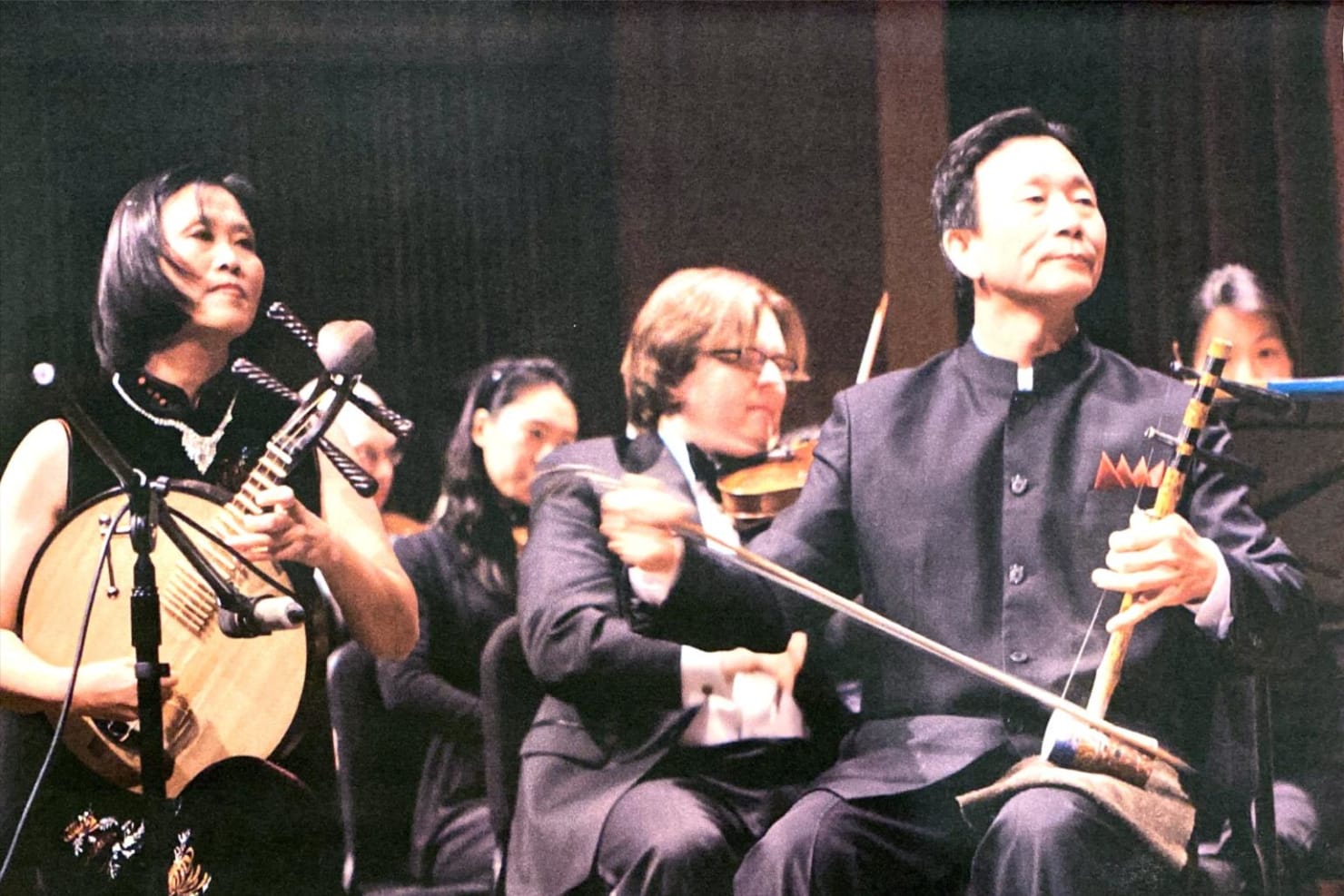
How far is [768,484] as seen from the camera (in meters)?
3.30

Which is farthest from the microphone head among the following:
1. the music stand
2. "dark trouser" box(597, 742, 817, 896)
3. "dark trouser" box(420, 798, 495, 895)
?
the music stand

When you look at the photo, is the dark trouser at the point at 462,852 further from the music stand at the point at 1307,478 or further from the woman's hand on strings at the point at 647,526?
the music stand at the point at 1307,478

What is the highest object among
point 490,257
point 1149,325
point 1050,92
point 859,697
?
point 1050,92

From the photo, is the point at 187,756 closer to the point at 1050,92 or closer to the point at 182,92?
the point at 182,92

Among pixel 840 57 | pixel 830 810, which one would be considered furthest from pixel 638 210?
pixel 830 810

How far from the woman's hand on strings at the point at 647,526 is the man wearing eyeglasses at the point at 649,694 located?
0.9 inches

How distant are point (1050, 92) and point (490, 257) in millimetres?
1427

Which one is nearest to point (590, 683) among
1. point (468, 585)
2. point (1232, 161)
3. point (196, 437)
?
point (468, 585)

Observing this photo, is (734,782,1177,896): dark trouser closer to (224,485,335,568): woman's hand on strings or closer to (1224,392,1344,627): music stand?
(1224,392,1344,627): music stand

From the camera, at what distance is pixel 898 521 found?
3.27 m

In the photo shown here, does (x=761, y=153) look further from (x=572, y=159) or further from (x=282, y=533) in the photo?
(x=282, y=533)

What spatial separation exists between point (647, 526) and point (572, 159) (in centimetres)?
92

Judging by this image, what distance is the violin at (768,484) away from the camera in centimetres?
327

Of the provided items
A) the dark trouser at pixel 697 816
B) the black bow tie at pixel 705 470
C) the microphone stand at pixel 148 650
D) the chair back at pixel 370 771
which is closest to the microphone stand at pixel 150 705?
the microphone stand at pixel 148 650
